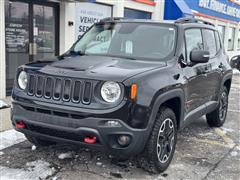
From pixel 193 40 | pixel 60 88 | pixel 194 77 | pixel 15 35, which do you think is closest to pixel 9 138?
pixel 60 88

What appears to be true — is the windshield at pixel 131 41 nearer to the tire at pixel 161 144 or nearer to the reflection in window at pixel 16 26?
the tire at pixel 161 144

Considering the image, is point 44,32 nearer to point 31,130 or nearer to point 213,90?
point 213,90

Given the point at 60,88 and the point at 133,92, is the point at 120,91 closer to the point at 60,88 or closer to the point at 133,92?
the point at 133,92

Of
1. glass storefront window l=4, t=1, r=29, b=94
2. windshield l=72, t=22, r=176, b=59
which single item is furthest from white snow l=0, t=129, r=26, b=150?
glass storefront window l=4, t=1, r=29, b=94

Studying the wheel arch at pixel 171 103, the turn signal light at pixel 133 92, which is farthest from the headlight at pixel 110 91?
the wheel arch at pixel 171 103

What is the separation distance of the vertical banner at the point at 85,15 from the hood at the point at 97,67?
246 inches

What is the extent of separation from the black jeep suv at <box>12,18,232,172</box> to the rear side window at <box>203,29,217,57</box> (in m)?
0.70

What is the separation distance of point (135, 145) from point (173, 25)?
1.97 m

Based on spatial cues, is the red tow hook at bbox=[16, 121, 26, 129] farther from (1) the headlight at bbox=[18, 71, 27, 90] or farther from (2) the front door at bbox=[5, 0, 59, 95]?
(2) the front door at bbox=[5, 0, 59, 95]

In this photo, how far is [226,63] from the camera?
21.1 ft

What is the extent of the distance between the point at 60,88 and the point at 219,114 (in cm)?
356

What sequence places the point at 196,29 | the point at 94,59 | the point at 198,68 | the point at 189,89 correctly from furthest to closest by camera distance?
1. the point at 196,29
2. the point at 198,68
3. the point at 189,89
4. the point at 94,59

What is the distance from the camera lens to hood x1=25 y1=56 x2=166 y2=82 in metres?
3.62

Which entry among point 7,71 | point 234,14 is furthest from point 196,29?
point 234,14
